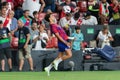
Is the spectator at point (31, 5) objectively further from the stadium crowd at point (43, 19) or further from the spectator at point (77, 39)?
the spectator at point (77, 39)

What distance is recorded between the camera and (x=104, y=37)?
1911 cm

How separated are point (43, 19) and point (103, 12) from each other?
9.15ft

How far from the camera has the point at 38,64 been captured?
59.4ft

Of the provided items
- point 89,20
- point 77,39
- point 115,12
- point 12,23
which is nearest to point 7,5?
point 12,23

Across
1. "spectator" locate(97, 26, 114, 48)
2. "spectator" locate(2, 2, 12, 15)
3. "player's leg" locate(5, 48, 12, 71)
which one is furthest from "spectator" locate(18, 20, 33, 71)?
"spectator" locate(97, 26, 114, 48)

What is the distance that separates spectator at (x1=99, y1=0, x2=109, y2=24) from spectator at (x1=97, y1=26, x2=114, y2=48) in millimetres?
1176

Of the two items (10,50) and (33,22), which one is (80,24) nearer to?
(33,22)

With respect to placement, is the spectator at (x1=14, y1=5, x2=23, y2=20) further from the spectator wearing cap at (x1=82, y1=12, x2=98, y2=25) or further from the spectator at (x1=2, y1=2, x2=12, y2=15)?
the spectator wearing cap at (x1=82, y1=12, x2=98, y2=25)

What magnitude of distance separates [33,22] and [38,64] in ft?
5.27

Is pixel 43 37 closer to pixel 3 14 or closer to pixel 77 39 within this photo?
pixel 77 39

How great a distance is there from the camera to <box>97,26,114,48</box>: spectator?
19078 mm

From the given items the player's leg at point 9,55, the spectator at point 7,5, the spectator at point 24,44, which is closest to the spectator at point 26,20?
the spectator at point 7,5

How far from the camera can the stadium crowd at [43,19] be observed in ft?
58.1

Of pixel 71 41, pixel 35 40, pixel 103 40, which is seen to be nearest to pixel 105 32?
pixel 103 40
